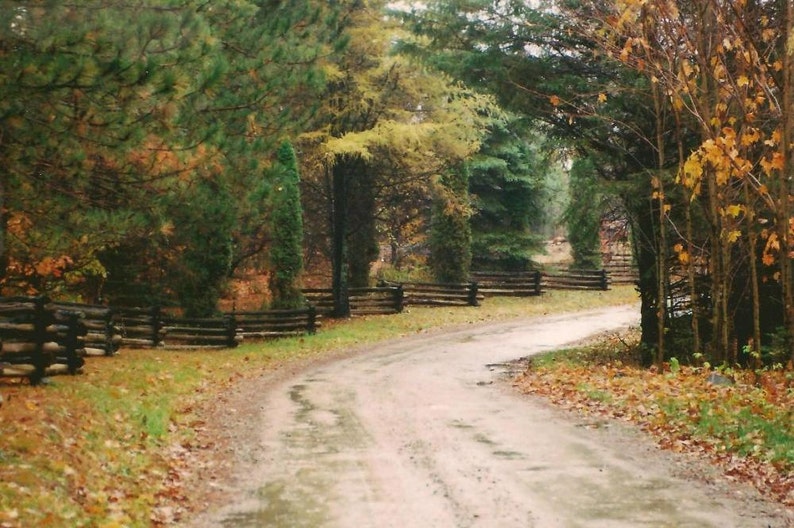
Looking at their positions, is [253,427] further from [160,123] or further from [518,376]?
[518,376]

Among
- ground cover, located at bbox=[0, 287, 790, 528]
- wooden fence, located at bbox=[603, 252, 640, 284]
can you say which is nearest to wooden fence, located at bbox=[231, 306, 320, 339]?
ground cover, located at bbox=[0, 287, 790, 528]

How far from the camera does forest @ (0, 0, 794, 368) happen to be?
29.1 ft

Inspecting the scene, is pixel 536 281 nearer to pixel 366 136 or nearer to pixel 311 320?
pixel 311 320

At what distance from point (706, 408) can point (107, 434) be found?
7.59m

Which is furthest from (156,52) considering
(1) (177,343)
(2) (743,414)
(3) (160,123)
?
Answer: (1) (177,343)

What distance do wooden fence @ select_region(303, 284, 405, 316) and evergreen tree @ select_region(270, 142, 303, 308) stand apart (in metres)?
2.77

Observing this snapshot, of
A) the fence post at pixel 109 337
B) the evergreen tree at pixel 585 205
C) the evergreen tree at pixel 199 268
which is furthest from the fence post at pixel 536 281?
the fence post at pixel 109 337

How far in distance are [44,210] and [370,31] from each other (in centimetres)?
1482

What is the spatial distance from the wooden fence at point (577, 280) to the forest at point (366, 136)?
794 cm

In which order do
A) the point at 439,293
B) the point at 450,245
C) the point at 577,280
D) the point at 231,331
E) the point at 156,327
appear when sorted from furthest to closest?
the point at 577,280
the point at 450,245
the point at 439,293
the point at 231,331
the point at 156,327

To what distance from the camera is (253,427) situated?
36.9ft

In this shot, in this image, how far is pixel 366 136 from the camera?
2388 centimetres

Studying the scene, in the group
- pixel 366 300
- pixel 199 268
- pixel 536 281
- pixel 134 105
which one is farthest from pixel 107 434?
pixel 536 281

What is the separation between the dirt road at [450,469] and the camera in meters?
6.95
